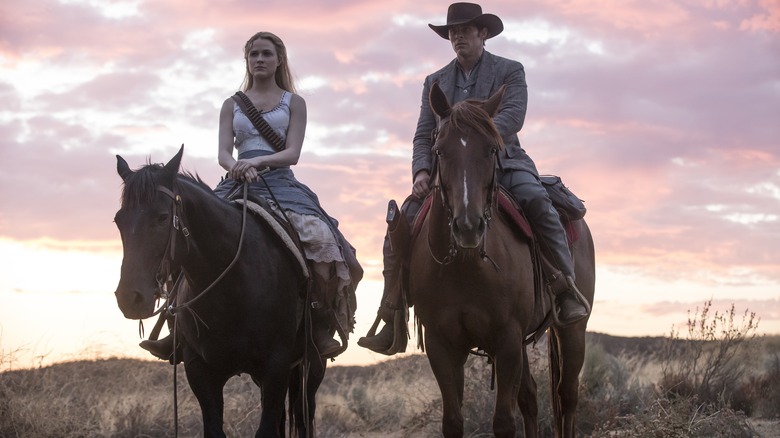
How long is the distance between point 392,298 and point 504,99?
193cm

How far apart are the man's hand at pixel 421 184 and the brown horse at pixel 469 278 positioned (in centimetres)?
24

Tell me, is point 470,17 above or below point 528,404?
above

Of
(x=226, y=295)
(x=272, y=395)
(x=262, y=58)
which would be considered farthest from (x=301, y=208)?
(x=272, y=395)

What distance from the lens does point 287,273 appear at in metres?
Answer: 7.03

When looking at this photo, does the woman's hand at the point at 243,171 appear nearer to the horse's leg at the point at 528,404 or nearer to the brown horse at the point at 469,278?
the brown horse at the point at 469,278

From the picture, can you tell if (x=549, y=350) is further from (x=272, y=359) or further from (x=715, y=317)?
(x=715, y=317)

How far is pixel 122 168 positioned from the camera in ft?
19.5

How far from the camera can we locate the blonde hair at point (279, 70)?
808 cm

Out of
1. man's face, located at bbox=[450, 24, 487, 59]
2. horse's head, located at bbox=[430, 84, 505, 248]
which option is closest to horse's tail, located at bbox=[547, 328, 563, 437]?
man's face, located at bbox=[450, 24, 487, 59]

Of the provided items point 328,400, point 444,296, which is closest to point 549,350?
point 444,296

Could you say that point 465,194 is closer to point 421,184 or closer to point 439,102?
point 439,102

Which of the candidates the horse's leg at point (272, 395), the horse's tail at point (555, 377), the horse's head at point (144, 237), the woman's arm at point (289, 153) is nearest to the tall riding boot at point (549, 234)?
the horse's tail at point (555, 377)

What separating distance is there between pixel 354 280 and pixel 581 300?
6.50 feet

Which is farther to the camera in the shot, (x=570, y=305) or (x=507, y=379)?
(x=570, y=305)
